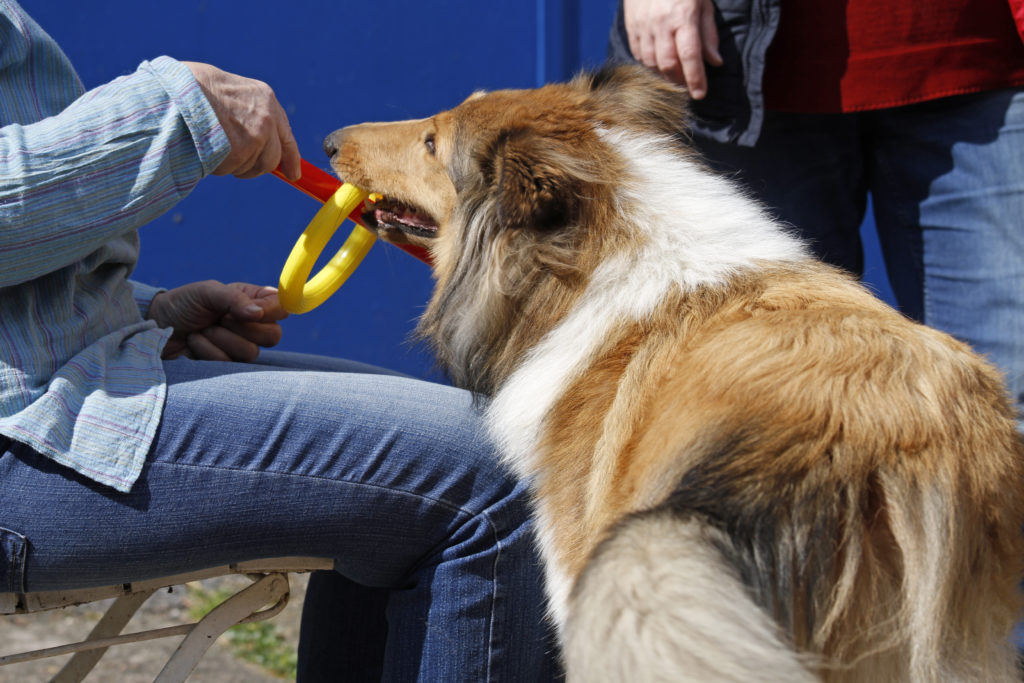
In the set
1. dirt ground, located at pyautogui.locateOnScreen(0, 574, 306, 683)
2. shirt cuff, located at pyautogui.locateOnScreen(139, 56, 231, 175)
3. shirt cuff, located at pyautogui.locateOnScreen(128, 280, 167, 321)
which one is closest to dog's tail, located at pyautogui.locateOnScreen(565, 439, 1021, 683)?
shirt cuff, located at pyautogui.locateOnScreen(139, 56, 231, 175)

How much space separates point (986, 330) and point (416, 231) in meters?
1.25

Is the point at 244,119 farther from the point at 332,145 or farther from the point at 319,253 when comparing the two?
the point at 332,145

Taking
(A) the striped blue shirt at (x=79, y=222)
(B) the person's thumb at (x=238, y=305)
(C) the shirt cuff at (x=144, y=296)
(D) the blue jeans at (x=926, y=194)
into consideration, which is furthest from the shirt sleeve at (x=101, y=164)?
(D) the blue jeans at (x=926, y=194)

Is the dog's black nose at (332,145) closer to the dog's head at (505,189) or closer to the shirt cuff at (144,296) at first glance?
the dog's head at (505,189)

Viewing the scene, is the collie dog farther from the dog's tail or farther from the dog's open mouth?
the dog's open mouth

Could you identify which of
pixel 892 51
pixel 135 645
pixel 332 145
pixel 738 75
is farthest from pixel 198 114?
pixel 135 645

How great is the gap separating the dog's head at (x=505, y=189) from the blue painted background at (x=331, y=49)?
111cm

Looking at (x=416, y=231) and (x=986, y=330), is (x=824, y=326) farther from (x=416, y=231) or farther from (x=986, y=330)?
(x=416, y=231)

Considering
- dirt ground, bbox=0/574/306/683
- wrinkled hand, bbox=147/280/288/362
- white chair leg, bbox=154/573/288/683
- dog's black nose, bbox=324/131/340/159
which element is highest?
dog's black nose, bbox=324/131/340/159

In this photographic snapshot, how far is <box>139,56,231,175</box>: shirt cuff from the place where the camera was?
1.44m

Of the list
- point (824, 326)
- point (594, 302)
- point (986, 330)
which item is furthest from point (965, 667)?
point (986, 330)

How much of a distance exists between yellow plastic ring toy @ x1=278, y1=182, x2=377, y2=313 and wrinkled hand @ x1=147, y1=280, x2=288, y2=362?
9 centimetres

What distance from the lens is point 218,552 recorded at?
1460mm

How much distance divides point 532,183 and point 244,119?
493mm
